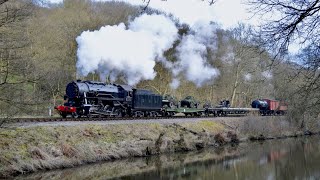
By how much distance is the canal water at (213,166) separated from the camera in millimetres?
17484

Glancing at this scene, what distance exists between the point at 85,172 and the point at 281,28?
1396cm

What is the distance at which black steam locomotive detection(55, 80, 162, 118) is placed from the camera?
81.4 feet

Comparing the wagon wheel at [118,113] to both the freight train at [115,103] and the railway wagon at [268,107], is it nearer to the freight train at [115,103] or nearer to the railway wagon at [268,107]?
the freight train at [115,103]

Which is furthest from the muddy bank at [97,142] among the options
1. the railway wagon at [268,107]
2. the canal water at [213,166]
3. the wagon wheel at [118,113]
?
the railway wagon at [268,107]

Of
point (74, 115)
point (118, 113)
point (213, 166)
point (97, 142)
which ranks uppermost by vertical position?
point (118, 113)

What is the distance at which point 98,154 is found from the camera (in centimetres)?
1972

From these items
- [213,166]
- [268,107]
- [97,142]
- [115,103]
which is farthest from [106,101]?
[268,107]

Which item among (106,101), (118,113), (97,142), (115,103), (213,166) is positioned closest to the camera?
(97,142)

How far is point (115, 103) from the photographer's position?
27312mm

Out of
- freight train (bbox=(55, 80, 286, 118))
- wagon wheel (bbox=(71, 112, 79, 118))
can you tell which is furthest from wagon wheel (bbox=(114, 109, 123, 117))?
wagon wheel (bbox=(71, 112, 79, 118))

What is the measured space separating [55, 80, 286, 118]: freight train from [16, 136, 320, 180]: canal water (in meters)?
5.69

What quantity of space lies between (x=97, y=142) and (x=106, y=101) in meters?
6.74

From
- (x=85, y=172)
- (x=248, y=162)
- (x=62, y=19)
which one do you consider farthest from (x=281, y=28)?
(x=62, y=19)

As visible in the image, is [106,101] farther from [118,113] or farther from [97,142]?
[97,142]
